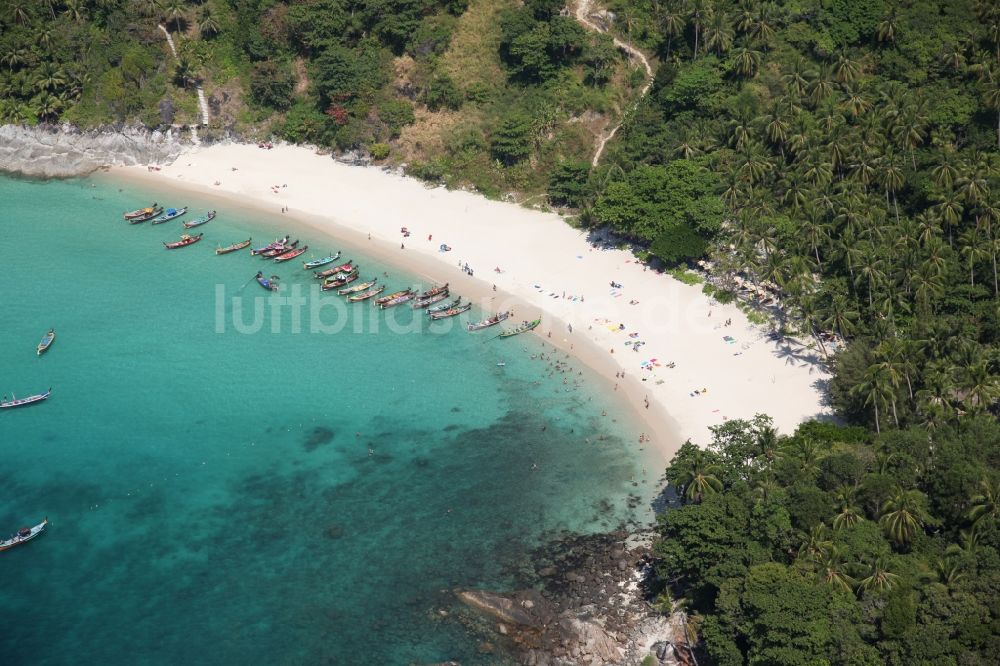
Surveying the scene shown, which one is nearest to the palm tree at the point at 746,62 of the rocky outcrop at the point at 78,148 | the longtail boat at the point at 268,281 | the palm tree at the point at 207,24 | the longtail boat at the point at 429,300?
the longtail boat at the point at 429,300

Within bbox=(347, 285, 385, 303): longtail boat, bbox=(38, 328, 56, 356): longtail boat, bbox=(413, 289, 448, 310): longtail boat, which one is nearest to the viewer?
bbox=(38, 328, 56, 356): longtail boat

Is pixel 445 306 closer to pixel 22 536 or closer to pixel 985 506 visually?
pixel 22 536

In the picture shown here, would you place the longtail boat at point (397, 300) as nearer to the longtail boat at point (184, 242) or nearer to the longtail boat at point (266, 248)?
the longtail boat at point (266, 248)

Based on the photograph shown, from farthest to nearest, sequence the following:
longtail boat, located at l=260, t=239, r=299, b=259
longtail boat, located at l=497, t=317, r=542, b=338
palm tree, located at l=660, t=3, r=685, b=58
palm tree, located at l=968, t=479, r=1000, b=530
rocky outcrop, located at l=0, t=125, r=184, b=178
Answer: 1. rocky outcrop, located at l=0, t=125, r=184, b=178
2. palm tree, located at l=660, t=3, r=685, b=58
3. longtail boat, located at l=260, t=239, r=299, b=259
4. longtail boat, located at l=497, t=317, r=542, b=338
5. palm tree, located at l=968, t=479, r=1000, b=530

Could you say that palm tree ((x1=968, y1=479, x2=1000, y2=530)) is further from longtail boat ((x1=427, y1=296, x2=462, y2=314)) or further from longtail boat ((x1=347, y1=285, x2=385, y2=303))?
longtail boat ((x1=347, y1=285, x2=385, y2=303))

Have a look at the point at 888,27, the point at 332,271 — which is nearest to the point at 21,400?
the point at 332,271

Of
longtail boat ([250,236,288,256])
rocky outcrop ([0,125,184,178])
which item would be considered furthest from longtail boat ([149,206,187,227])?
longtail boat ([250,236,288,256])
